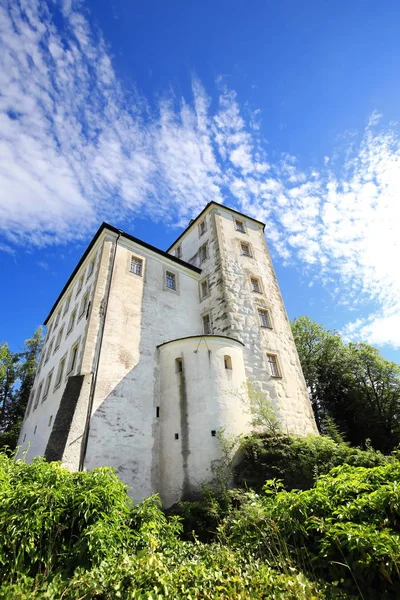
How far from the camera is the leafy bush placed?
1076 cm

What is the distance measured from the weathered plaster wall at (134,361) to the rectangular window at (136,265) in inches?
10.3

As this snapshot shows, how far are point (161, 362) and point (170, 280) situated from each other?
21.9 ft

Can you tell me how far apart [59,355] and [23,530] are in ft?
50.2

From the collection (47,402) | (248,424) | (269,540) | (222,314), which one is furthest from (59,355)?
(269,540)

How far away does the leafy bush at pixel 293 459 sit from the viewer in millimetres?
10758

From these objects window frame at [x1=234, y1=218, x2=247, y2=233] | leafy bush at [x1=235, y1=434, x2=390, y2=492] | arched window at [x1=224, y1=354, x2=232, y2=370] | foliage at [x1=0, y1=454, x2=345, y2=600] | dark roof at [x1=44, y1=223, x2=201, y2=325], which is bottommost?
foliage at [x1=0, y1=454, x2=345, y2=600]

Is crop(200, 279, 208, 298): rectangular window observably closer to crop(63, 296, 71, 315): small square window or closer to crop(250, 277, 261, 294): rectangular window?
crop(250, 277, 261, 294): rectangular window

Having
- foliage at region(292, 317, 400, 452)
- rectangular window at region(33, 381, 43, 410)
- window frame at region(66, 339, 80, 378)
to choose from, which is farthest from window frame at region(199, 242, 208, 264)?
foliage at region(292, 317, 400, 452)

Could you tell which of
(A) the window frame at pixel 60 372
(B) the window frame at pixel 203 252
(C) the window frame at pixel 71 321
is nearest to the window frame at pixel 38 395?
(A) the window frame at pixel 60 372

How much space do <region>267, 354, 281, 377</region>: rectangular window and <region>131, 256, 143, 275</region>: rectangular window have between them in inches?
371

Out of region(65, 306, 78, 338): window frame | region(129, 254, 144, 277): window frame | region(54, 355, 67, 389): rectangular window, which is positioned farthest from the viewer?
region(65, 306, 78, 338): window frame

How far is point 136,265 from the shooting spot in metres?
19.0

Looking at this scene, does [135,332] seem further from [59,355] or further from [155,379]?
[59,355]

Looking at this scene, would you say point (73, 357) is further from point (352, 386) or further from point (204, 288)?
point (352, 386)
